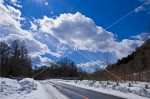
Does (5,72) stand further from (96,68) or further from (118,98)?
(118,98)

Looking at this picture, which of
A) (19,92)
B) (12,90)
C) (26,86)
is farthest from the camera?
(26,86)

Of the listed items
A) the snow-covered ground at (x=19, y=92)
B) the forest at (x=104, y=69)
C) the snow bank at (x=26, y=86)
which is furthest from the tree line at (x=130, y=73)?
the snow-covered ground at (x=19, y=92)

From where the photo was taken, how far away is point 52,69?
110438 millimetres

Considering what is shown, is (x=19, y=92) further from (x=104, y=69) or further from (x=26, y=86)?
(x=104, y=69)

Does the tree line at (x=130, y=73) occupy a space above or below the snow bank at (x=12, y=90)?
above

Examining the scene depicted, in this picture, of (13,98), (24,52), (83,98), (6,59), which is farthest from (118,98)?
(24,52)

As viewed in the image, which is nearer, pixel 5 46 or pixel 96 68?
pixel 96 68

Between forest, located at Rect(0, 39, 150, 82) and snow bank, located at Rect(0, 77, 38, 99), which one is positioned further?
forest, located at Rect(0, 39, 150, 82)

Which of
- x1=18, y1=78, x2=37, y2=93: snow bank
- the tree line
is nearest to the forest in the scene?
the tree line

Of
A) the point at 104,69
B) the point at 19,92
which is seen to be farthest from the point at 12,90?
the point at 104,69

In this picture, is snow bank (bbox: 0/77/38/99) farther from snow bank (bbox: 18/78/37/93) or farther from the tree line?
the tree line

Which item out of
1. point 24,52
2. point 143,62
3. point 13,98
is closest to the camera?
point 13,98

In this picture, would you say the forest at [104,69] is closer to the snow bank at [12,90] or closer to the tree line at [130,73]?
the tree line at [130,73]

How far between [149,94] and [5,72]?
146 feet
